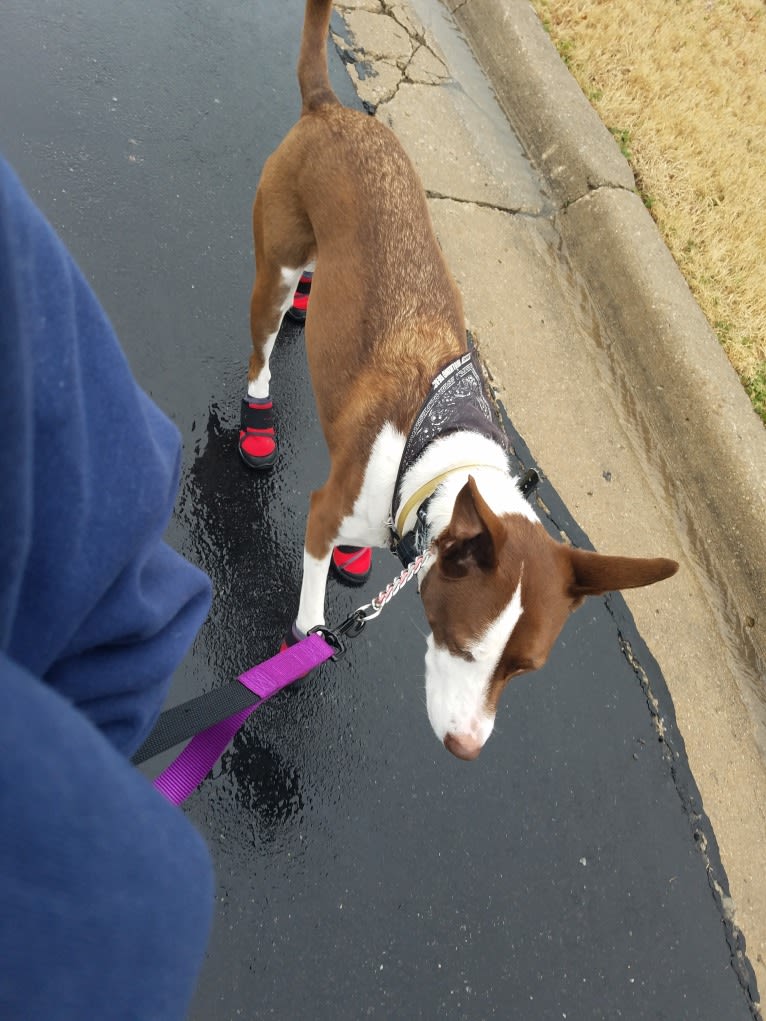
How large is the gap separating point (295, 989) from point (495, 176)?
4890mm

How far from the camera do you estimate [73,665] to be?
3.01 ft

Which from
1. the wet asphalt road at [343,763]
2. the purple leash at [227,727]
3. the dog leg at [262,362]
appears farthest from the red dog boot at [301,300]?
the purple leash at [227,727]

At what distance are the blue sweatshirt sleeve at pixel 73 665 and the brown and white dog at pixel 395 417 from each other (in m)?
1.18

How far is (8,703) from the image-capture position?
68 centimetres

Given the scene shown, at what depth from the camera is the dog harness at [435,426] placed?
7.88 feet

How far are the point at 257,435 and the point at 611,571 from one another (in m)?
1.79

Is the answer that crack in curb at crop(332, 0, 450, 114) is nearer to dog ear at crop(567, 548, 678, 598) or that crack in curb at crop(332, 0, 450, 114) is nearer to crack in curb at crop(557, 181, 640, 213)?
crack in curb at crop(557, 181, 640, 213)

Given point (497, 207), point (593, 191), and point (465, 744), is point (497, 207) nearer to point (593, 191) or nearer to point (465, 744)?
point (593, 191)

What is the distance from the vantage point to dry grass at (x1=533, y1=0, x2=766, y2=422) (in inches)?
193

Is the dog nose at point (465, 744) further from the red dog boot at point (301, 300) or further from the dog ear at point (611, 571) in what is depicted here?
the red dog boot at point (301, 300)

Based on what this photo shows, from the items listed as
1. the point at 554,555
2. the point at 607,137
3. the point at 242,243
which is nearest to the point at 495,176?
the point at 607,137

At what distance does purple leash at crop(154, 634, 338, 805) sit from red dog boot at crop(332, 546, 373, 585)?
3.68 feet

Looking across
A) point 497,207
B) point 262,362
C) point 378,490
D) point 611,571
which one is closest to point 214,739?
point 378,490

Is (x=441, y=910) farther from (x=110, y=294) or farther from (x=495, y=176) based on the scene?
(x=495, y=176)
